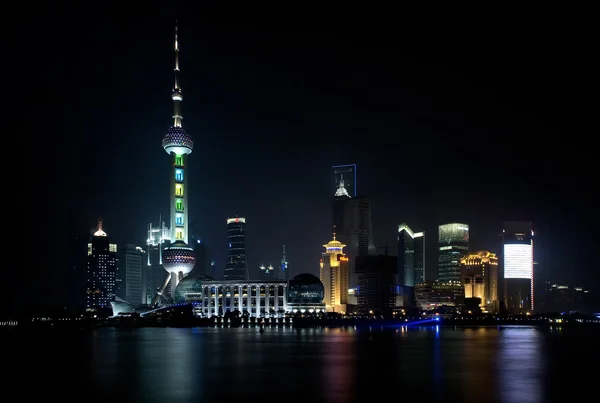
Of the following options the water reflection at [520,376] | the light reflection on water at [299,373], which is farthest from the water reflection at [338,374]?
the water reflection at [520,376]

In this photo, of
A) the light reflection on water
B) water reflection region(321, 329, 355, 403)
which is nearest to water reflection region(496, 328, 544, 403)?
the light reflection on water

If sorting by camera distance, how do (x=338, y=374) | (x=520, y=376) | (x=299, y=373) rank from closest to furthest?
1. (x=520, y=376)
2. (x=338, y=374)
3. (x=299, y=373)

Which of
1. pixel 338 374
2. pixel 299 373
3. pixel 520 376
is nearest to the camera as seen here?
pixel 520 376

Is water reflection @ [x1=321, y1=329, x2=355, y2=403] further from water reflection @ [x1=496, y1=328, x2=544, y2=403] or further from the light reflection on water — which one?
water reflection @ [x1=496, y1=328, x2=544, y2=403]

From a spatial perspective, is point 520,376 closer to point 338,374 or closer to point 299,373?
point 338,374

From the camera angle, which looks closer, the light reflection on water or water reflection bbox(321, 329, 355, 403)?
water reflection bbox(321, 329, 355, 403)

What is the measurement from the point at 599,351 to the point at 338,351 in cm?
4393

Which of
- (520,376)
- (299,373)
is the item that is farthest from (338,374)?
(520,376)

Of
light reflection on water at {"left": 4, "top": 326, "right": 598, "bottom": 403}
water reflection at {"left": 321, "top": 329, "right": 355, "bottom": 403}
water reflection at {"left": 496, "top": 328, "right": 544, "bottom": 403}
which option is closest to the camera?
water reflection at {"left": 321, "top": 329, "right": 355, "bottom": 403}

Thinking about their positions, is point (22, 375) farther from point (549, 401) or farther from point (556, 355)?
point (556, 355)

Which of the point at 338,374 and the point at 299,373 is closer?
the point at 338,374

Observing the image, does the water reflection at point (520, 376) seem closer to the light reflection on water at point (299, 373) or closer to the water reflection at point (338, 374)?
the light reflection on water at point (299, 373)

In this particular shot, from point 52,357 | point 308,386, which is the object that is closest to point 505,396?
point 308,386

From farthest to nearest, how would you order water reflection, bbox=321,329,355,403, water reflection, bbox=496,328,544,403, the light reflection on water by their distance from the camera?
the light reflection on water, water reflection, bbox=496,328,544,403, water reflection, bbox=321,329,355,403
